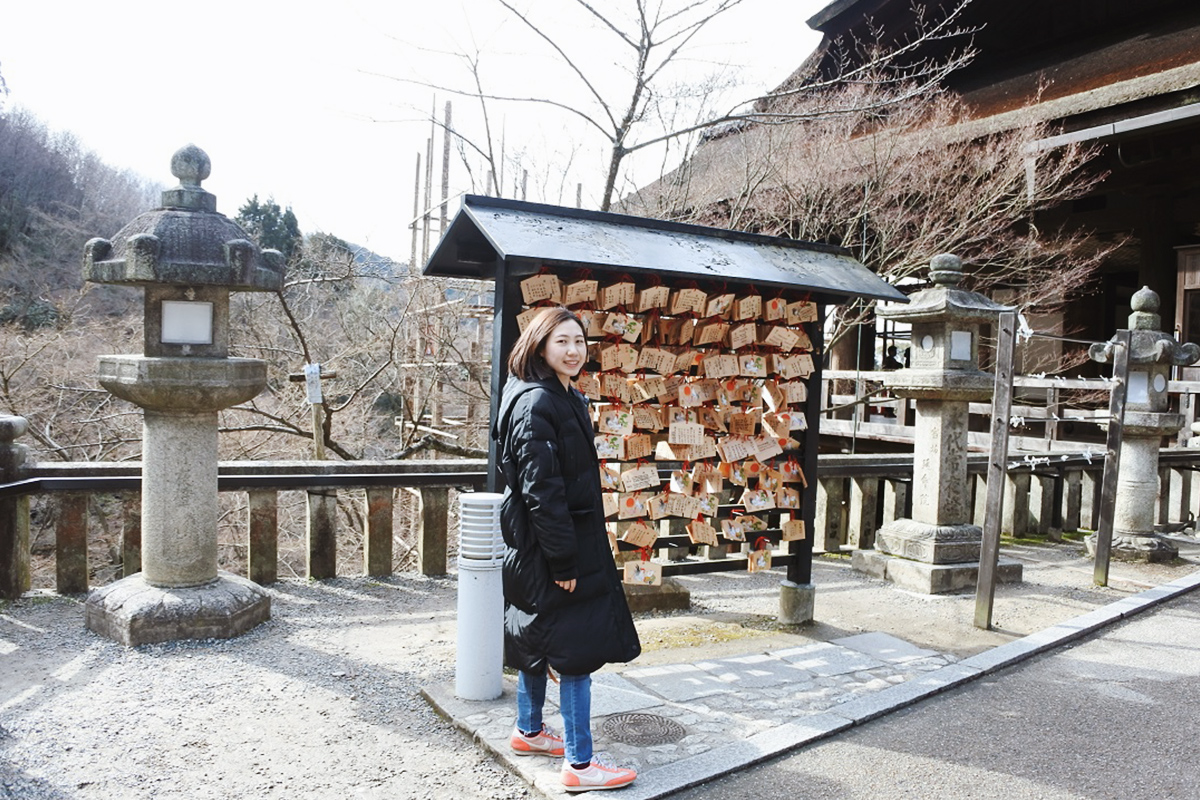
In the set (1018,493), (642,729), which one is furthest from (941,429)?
(642,729)

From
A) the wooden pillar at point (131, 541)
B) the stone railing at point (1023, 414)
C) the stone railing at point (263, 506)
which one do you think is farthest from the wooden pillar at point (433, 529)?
the stone railing at point (1023, 414)

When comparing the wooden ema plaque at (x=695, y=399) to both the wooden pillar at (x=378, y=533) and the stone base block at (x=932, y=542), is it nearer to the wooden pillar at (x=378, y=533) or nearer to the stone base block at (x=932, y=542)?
the stone base block at (x=932, y=542)

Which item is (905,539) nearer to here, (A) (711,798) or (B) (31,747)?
(A) (711,798)

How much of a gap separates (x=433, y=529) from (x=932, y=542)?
12.3 feet

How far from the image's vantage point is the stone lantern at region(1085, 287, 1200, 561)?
25.1 feet

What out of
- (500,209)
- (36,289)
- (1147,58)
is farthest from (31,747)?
(36,289)

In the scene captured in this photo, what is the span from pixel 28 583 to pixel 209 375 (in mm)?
2081

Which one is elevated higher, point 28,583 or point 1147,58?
point 1147,58

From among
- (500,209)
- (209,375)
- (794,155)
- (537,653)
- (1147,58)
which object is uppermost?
(1147,58)

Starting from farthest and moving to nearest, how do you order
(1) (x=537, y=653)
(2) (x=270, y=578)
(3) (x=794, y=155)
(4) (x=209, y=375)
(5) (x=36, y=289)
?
(5) (x=36, y=289)
(3) (x=794, y=155)
(2) (x=270, y=578)
(4) (x=209, y=375)
(1) (x=537, y=653)

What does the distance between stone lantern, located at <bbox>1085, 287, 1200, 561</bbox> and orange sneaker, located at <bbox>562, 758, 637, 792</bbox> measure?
661cm

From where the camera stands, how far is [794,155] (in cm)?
1031

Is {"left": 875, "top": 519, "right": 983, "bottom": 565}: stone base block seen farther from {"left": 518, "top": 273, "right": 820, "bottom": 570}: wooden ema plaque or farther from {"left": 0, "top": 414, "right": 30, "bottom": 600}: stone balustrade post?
{"left": 0, "top": 414, "right": 30, "bottom": 600}: stone balustrade post

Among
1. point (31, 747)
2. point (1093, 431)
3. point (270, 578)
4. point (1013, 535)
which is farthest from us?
point (1093, 431)
